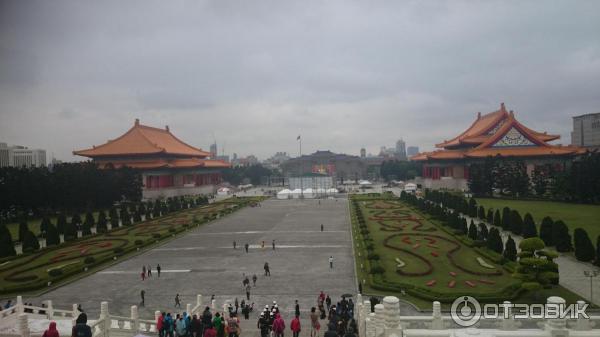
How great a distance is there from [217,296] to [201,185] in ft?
228

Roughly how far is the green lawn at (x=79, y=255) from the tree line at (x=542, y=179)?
38405 millimetres

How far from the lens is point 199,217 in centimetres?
5181

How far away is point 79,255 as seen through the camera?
32.5 meters

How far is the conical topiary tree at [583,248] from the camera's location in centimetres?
2553

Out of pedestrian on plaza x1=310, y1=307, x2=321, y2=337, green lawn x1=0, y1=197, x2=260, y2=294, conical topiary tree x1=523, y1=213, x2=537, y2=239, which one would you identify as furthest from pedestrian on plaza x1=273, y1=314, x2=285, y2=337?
conical topiary tree x1=523, y1=213, x2=537, y2=239

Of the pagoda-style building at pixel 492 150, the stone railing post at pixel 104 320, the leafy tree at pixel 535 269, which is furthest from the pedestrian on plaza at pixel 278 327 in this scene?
the pagoda-style building at pixel 492 150

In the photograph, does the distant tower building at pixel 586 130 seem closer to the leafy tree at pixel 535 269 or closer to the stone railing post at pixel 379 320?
Result: the leafy tree at pixel 535 269

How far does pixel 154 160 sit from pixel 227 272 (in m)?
54.4

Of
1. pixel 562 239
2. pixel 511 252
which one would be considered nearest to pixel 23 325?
pixel 511 252

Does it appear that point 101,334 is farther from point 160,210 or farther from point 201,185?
point 201,185

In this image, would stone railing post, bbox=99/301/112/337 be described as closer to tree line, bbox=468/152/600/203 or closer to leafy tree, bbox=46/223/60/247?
leafy tree, bbox=46/223/60/247

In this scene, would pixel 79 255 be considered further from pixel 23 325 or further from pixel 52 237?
pixel 23 325

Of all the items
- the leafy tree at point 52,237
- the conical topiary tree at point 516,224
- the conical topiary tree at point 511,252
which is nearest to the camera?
the conical topiary tree at point 511,252

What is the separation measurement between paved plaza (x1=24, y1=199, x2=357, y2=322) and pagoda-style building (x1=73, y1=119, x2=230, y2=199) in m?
35.4
